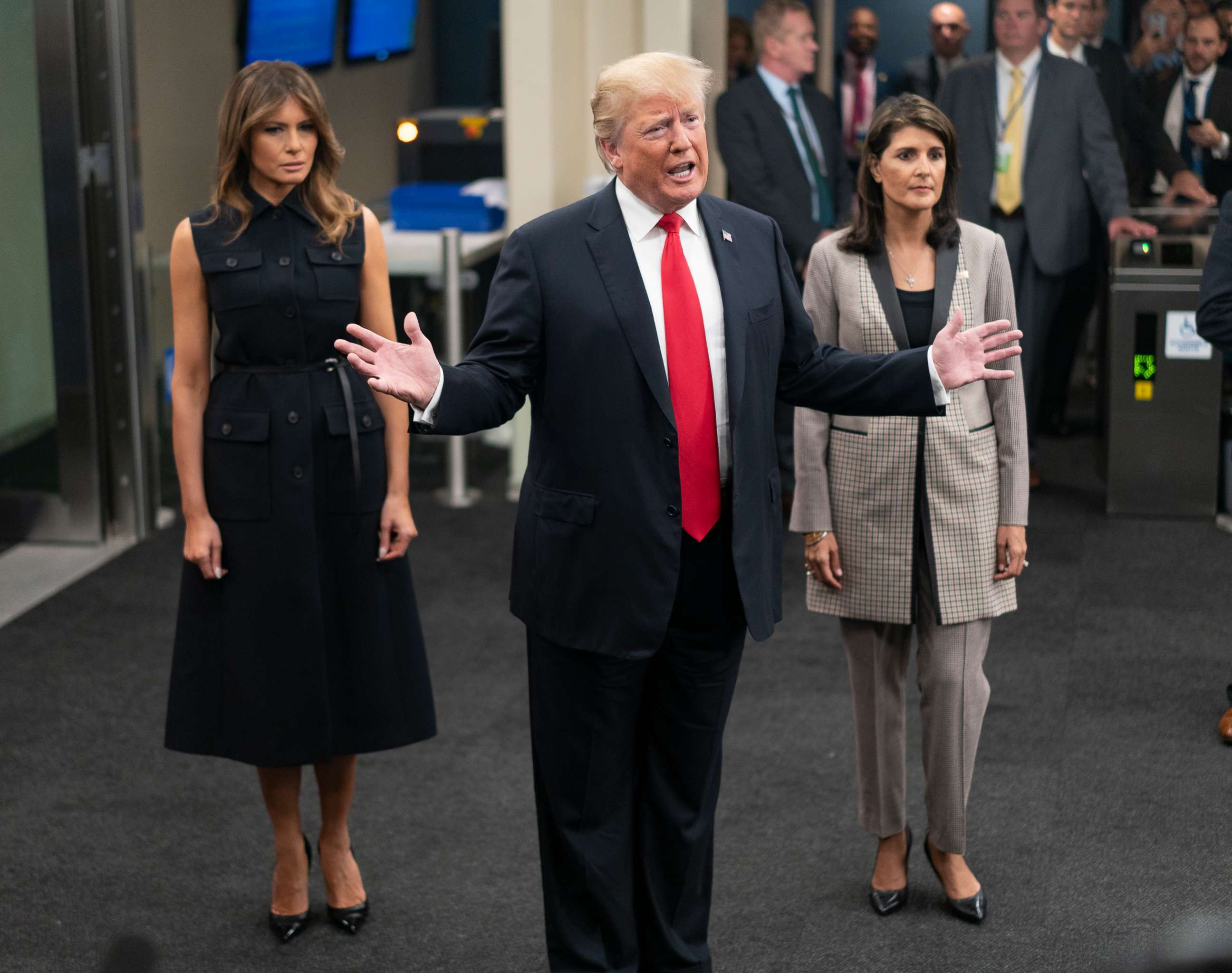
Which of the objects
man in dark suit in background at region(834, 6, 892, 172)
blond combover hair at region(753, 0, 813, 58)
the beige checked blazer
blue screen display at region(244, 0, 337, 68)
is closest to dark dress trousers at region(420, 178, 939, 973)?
the beige checked blazer

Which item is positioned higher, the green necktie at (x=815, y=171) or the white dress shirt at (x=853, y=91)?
the white dress shirt at (x=853, y=91)

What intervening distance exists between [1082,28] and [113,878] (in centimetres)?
499

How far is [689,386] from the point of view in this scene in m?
2.30

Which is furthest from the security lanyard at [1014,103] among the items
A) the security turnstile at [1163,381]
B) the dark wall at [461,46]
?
the dark wall at [461,46]

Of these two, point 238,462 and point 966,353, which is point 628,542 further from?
point 238,462

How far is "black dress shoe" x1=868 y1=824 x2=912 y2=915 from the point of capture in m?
3.08

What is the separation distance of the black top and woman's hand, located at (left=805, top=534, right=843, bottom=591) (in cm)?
42

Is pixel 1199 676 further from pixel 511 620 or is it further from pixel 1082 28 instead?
pixel 1082 28

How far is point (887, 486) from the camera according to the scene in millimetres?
2961

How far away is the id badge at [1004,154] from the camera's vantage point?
19.7 feet

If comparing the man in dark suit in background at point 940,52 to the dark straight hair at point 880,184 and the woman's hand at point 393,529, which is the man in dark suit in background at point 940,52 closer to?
the dark straight hair at point 880,184

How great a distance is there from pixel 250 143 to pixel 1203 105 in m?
4.73

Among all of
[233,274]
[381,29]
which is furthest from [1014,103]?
[381,29]

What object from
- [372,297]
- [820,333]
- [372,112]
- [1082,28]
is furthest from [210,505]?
[372,112]
